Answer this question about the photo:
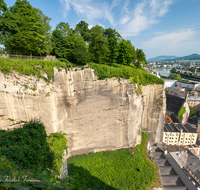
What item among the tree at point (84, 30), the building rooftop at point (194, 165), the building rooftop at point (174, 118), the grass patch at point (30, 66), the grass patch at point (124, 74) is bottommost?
the building rooftop at point (194, 165)

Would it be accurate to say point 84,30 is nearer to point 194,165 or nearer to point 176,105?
point 194,165

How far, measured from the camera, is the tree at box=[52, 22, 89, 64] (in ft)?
47.7

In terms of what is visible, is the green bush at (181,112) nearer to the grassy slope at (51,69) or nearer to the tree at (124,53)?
the grassy slope at (51,69)

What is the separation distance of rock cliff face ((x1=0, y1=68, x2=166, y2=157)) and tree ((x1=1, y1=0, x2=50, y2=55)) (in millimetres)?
4563

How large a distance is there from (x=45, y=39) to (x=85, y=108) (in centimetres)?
1023

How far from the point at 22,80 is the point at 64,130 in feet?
25.0

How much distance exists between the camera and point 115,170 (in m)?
14.9

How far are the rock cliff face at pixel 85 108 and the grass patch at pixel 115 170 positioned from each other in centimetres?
131

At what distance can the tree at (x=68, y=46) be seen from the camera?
47.7 ft

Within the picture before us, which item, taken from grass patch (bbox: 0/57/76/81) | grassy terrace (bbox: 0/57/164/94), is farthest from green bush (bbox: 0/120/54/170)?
grassy terrace (bbox: 0/57/164/94)

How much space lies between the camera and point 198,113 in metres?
49.7

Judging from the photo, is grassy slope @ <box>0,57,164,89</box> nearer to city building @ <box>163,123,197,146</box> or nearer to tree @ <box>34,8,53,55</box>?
tree @ <box>34,8,53,55</box>

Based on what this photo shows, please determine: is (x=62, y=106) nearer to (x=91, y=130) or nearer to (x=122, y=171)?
(x=91, y=130)

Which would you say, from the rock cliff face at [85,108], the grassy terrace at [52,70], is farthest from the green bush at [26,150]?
the grassy terrace at [52,70]
